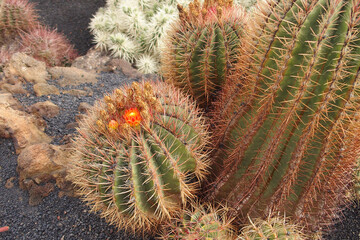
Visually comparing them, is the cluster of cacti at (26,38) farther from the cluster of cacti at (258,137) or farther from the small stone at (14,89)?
the cluster of cacti at (258,137)

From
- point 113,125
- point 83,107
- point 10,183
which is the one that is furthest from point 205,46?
point 10,183

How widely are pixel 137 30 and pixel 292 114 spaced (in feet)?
13.4

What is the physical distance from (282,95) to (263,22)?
41 centimetres

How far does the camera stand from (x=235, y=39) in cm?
227

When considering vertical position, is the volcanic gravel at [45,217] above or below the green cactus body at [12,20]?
above

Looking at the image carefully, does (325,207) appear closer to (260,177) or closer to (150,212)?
(260,177)

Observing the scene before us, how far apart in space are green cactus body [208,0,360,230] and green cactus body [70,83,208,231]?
0.33m

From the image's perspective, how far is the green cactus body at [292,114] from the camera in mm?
1411

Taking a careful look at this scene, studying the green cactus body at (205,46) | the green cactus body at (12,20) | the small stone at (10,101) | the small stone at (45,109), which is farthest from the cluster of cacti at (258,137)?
the green cactus body at (12,20)

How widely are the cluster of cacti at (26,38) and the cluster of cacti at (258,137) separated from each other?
134 inches

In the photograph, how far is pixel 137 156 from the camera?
Answer: 161 centimetres

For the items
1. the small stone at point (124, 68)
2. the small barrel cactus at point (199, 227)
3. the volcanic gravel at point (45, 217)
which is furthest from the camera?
the small stone at point (124, 68)

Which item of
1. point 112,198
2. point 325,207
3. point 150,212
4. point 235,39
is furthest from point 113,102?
point 325,207

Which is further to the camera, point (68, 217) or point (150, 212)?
point (68, 217)
